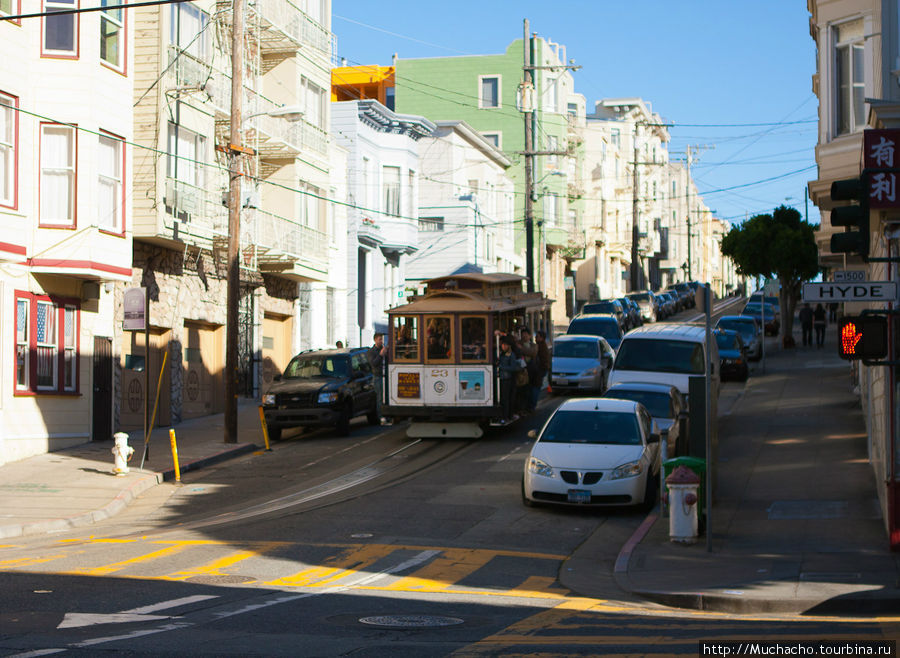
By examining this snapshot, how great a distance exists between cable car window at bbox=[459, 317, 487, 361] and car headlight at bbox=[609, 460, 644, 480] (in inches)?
292

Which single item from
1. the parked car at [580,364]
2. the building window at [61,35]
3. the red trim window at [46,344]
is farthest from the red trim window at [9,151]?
the parked car at [580,364]

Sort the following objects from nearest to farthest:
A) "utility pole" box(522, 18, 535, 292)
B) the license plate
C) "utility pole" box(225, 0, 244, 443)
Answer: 1. the license plate
2. "utility pole" box(225, 0, 244, 443)
3. "utility pole" box(522, 18, 535, 292)

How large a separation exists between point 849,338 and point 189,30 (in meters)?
21.2

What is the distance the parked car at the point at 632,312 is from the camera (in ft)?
173

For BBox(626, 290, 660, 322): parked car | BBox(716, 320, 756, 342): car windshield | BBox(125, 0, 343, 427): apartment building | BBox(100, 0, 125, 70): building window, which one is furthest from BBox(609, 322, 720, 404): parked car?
BBox(626, 290, 660, 322): parked car

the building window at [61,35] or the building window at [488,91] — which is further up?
the building window at [488,91]

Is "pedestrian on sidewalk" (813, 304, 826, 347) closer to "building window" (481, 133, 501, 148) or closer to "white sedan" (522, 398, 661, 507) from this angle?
"building window" (481, 133, 501, 148)

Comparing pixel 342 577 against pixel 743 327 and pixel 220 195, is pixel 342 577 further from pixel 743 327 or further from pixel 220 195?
pixel 743 327

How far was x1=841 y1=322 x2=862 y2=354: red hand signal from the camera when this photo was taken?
487 inches

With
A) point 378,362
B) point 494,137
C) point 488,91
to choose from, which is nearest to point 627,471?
point 378,362

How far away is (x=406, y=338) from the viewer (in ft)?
80.1

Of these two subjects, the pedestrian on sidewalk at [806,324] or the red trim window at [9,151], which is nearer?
the red trim window at [9,151]

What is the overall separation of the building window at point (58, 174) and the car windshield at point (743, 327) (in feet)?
86.0

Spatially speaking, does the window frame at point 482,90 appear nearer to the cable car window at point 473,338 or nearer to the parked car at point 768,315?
the parked car at point 768,315
